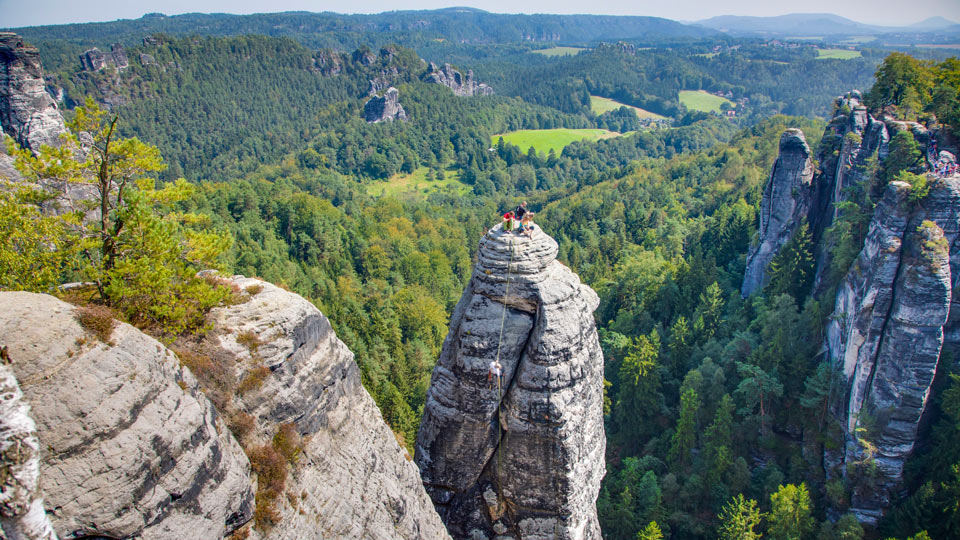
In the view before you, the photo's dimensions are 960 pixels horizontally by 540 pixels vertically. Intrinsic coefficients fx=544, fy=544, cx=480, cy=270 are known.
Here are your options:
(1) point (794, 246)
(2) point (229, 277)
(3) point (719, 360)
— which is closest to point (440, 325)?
(3) point (719, 360)

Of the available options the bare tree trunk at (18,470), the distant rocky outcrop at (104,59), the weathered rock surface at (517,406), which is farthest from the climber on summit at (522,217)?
the distant rocky outcrop at (104,59)

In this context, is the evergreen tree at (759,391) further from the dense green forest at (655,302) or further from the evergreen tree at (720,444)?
the evergreen tree at (720,444)

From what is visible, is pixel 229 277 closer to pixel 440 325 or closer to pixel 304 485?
pixel 304 485

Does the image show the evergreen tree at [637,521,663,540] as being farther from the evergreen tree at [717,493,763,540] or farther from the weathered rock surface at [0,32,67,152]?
the weathered rock surface at [0,32,67,152]

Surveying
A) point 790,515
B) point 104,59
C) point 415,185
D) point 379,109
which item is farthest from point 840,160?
point 104,59

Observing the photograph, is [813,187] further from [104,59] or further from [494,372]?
[104,59]

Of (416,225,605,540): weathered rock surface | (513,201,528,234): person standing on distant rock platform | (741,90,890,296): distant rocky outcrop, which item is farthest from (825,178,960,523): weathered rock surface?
(513,201,528,234): person standing on distant rock platform
